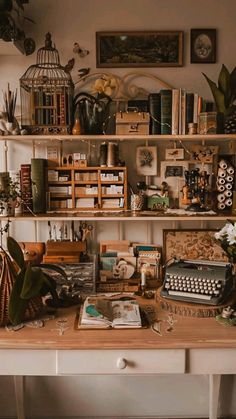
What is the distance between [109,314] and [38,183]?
2.42 ft

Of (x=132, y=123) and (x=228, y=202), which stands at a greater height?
(x=132, y=123)

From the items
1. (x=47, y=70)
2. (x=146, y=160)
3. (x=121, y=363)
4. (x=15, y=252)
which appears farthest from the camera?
(x=146, y=160)

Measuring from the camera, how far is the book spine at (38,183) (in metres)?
2.01

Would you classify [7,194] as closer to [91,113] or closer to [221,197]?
Result: [91,113]

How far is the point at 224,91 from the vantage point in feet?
6.49

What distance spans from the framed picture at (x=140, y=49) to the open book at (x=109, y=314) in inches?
45.9

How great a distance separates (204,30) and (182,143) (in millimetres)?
564

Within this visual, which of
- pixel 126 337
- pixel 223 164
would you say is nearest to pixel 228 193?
pixel 223 164

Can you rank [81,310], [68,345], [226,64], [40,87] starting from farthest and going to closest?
[226,64] → [40,87] → [81,310] → [68,345]

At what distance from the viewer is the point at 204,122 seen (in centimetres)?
193

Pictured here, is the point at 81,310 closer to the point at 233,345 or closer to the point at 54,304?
the point at 54,304

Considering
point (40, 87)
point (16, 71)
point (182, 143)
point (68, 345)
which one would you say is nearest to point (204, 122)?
point (182, 143)

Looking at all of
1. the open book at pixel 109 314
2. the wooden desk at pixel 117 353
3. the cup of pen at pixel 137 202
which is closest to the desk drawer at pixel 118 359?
the wooden desk at pixel 117 353

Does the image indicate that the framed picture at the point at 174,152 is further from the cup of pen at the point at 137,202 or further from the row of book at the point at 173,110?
the cup of pen at the point at 137,202
